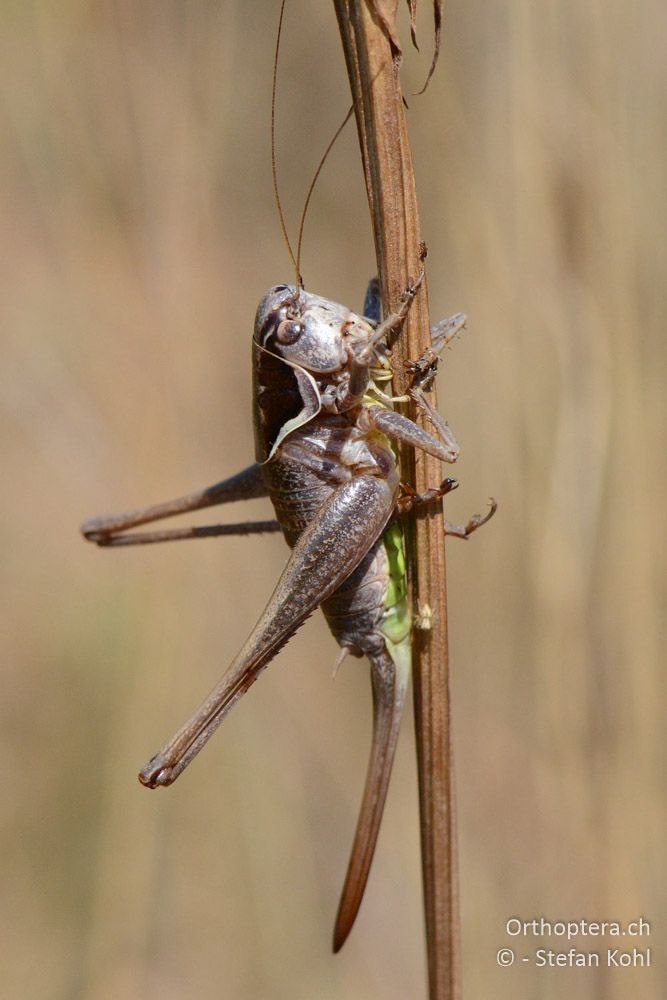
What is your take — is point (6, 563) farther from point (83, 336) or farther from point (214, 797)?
point (214, 797)

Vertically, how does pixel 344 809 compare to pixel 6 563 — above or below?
below

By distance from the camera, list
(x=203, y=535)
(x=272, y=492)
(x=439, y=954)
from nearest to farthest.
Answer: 1. (x=439, y=954)
2. (x=272, y=492)
3. (x=203, y=535)

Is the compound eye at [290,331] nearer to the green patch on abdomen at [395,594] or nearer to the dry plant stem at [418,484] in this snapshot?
the dry plant stem at [418,484]

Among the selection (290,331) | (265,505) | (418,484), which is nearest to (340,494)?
(418,484)

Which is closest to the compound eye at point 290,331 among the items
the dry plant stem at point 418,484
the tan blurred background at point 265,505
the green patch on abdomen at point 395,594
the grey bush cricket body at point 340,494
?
the grey bush cricket body at point 340,494

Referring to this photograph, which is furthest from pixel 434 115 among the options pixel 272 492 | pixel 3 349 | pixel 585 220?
pixel 3 349

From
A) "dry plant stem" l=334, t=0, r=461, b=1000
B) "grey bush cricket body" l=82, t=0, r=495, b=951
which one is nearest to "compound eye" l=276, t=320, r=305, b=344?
"grey bush cricket body" l=82, t=0, r=495, b=951

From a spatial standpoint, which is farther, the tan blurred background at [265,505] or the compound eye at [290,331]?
the tan blurred background at [265,505]
